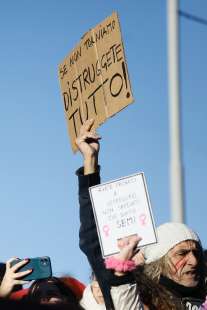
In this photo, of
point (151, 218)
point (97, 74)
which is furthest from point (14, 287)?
point (97, 74)

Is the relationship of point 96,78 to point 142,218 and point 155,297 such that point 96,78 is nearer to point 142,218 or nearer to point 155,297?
point 142,218

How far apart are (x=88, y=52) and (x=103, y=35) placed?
0.54 feet

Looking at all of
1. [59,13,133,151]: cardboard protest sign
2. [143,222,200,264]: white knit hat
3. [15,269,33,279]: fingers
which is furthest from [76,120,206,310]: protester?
[15,269,33,279]: fingers

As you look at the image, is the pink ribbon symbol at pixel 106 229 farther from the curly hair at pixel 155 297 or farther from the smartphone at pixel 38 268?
the smartphone at pixel 38 268

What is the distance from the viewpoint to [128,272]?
2369mm

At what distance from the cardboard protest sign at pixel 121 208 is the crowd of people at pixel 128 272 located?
57 mm

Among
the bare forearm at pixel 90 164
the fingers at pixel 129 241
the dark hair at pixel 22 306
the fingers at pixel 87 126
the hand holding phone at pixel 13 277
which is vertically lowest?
the hand holding phone at pixel 13 277

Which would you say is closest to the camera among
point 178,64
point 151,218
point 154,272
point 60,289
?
point 151,218

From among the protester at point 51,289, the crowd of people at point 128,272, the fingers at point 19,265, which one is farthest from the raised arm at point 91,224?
the protester at point 51,289

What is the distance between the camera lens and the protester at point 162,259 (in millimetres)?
2680

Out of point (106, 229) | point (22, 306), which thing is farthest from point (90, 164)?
point (22, 306)

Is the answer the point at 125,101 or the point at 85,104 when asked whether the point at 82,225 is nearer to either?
the point at 125,101

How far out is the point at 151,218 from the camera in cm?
259

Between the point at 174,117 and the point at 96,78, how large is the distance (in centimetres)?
480
